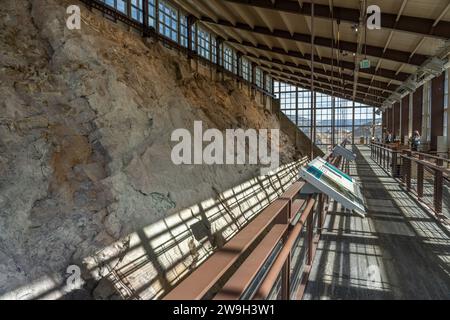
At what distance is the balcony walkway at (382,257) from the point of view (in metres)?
2.21

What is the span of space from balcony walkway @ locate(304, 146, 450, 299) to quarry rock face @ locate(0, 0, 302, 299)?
4.32m

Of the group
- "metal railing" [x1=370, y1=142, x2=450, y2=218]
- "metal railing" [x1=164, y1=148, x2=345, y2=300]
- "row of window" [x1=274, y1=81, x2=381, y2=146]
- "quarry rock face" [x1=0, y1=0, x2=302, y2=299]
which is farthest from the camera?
"row of window" [x1=274, y1=81, x2=381, y2=146]

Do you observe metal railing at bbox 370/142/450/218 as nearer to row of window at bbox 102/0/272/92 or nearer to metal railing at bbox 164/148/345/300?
metal railing at bbox 164/148/345/300

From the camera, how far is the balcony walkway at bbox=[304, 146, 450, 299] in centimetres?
221

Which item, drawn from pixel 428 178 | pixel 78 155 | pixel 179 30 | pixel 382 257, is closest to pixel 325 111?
pixel 179 30

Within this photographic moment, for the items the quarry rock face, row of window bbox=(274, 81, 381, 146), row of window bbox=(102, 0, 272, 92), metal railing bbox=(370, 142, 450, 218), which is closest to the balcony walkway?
metal railing bbox=(370, 142, 450, 218)

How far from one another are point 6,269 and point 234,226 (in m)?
5.94

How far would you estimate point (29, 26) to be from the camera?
8070 mm

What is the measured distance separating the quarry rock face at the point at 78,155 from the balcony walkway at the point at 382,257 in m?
4.32

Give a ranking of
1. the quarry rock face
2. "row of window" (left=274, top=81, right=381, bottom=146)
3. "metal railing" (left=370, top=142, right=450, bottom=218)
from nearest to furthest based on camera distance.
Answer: "metal railing" (left=370, top=142, right=450, bottom=218) < the quarry rock face < "row of window" (left=274, top=81, right=381, bottom=146)

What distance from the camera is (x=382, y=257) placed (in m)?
2.77

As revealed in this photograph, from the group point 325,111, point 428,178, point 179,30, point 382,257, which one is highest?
point 179,30

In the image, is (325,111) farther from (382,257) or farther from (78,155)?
(382,257)

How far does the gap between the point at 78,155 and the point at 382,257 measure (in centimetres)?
650
